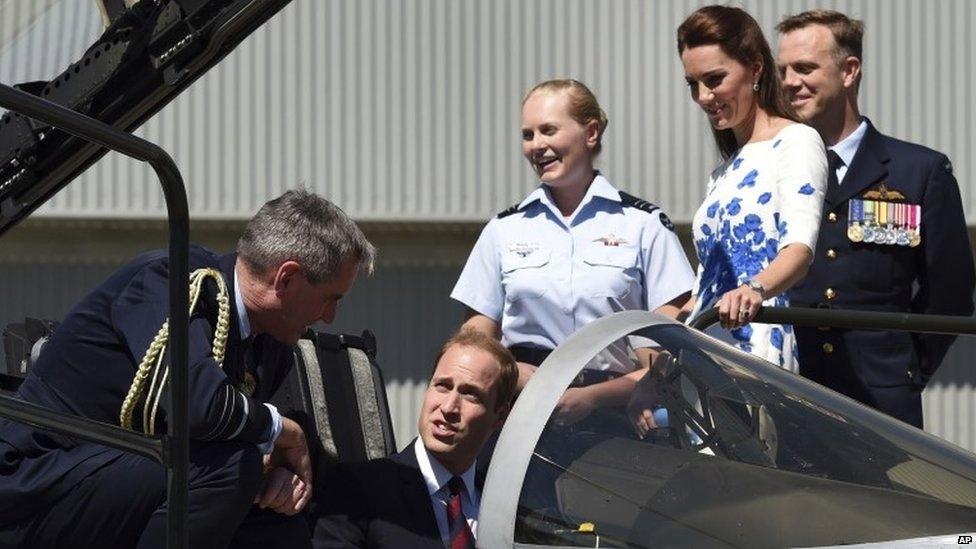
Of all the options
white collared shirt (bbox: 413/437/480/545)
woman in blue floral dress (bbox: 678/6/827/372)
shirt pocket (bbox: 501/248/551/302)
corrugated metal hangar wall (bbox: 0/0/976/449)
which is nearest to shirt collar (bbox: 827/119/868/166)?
woman in blue floral dress (bbox: 678/6/827/372)

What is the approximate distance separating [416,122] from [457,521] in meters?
6.10

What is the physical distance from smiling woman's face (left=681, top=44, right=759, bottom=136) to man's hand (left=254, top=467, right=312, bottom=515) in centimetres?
131

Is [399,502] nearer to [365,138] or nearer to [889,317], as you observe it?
[889,317]

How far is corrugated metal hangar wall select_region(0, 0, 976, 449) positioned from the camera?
952 centimetres

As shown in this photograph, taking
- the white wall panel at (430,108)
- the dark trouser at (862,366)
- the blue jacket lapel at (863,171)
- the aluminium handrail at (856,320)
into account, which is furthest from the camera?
the white wall panel at (430,108)

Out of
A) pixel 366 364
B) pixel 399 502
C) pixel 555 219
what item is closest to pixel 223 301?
pixel 399 502

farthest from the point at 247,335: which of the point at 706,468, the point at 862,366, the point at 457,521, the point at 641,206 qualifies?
the point at 862,366

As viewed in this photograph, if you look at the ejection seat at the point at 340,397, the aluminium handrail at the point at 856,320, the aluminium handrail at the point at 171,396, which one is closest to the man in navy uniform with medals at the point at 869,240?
the aluminium handrail at the point at 856,320

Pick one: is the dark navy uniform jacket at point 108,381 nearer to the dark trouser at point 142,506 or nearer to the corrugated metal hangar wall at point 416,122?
the dark trouser at point 142,506

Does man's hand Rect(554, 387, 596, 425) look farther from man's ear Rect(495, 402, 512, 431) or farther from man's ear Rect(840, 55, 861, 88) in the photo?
man's ear Rect(840, 55, 861, 88)

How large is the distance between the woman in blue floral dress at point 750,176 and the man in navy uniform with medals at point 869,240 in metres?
0.21

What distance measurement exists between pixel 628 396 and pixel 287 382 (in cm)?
116

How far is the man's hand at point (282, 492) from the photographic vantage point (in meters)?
3.38

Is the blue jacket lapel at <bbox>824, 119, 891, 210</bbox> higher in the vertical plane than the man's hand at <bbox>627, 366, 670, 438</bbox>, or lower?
higher
